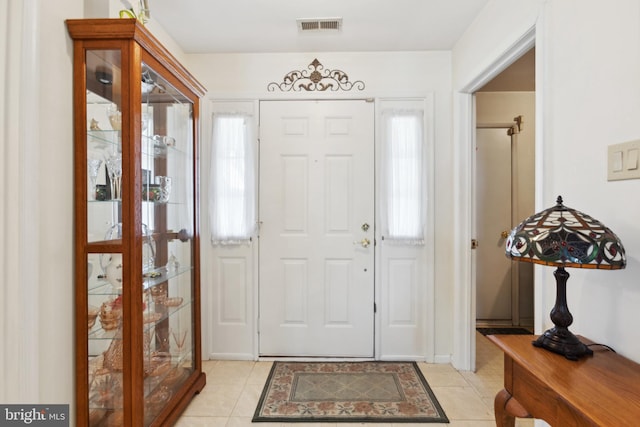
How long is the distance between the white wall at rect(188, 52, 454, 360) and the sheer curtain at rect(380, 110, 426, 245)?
0.48 ft

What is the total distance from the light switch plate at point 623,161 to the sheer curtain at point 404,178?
4.84 feet

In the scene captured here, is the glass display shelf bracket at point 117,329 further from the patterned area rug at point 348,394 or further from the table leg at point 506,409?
the table leg at point 506,409

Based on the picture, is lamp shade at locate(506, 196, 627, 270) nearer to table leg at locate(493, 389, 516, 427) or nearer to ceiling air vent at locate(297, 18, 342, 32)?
table leg at locate(493, 389, 516, 427)

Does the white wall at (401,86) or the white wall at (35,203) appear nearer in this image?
the white wall at (35,203)

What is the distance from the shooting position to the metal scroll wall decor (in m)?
2.70

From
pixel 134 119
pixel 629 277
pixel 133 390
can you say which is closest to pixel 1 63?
pixel 134 119

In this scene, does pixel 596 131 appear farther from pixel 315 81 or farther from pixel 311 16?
pixel 315 81

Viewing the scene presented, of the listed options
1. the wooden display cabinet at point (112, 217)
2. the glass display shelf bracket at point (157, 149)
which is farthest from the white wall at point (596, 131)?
the glass display shelf bracket at point (157, 149)

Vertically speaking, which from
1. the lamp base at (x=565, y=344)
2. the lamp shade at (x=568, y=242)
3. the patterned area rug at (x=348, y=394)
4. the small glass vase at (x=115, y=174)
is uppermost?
the small glass vase at (x=115, y=174)

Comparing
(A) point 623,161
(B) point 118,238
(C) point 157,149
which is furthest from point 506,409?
(C) point 157,149

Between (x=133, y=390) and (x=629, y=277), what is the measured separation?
2.02 m

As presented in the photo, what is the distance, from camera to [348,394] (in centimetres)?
221

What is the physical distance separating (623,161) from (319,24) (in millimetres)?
1964

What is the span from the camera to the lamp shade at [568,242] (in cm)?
99
